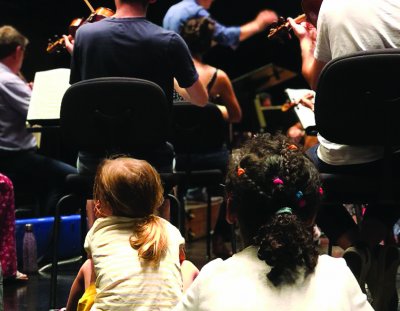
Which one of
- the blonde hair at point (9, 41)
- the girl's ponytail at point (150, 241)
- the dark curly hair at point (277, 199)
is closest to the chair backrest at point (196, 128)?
the blonde hair at point (9, 41)

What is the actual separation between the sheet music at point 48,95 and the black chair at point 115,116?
72cm

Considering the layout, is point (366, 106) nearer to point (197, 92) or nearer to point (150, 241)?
point (150, 241)

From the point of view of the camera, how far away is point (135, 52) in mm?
2625

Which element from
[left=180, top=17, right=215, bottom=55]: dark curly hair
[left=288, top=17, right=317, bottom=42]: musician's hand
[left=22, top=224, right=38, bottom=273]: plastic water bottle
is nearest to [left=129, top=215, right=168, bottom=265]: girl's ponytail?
[left=288, top=17, right=317, bottom=42]: musician's hand

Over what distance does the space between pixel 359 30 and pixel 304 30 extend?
40 centimetres

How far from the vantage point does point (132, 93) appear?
2.42m

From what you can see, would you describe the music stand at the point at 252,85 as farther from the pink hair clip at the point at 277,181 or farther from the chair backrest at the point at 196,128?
the pink hair clip at the point at 277,181

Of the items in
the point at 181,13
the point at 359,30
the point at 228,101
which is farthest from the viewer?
the point at 181,13

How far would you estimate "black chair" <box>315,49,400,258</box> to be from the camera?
197 centimetres

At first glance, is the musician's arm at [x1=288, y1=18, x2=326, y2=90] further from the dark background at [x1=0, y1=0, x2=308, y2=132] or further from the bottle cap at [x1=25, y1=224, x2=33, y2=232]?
the dark background at [x1=0, y1=0, x2=308, y2=132]

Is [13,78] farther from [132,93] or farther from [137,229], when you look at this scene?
[137,229]

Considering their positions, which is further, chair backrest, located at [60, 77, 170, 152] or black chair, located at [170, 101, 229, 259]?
black chair, located at [170, 101, 229, 259]

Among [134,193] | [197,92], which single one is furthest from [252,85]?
[134,193]

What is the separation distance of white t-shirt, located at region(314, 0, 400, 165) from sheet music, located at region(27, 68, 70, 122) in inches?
54.8
